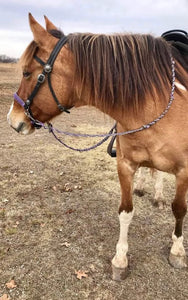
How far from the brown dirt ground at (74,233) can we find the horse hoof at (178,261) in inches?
2.1

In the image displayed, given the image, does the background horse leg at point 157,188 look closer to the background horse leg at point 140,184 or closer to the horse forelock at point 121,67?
the background horse leg at point 140,184

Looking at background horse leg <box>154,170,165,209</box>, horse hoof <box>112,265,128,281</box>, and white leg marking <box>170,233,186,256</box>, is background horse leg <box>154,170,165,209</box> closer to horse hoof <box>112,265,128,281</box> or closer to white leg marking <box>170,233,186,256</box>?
white leg marking <box>170,233,186,256</box>

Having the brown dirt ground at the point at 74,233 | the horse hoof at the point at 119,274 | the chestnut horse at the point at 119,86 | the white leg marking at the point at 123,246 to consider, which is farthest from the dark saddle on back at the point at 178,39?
the horse hoof at the point at 119,274

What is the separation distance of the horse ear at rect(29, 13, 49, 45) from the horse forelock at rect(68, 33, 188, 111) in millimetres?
185

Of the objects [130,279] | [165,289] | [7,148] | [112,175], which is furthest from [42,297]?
[7,148]

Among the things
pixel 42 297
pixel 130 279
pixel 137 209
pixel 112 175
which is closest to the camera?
pixel 42 297

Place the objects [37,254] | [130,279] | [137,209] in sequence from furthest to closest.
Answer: [137,209] < [37,254] < [130,279]

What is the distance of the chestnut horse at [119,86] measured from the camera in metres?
2.00

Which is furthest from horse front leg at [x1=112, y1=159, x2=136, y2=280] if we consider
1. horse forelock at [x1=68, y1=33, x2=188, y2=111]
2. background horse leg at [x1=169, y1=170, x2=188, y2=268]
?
horse forelock at [x1=68, y1=33, x2=188, y2=111]

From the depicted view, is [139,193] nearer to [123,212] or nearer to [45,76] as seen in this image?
[123,212]

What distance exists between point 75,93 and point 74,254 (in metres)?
1.80

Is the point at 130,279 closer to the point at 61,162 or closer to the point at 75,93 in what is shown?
the point at 75,93

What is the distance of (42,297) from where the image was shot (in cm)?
244

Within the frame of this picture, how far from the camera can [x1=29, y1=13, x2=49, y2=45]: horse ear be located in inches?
75.9
